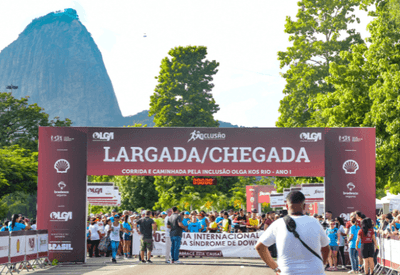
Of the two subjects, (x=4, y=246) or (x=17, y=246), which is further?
(x=17, y=246)

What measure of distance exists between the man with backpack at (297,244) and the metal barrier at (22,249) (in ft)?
37.5

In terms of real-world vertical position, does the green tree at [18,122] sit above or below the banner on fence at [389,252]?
above

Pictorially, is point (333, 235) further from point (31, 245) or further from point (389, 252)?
point (31, 245)

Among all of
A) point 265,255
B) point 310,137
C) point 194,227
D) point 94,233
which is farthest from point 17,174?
point 265,255

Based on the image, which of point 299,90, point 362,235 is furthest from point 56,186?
point 299,90

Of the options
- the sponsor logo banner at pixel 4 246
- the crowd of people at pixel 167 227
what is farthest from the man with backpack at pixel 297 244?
the crowd of people at pixel 167 227

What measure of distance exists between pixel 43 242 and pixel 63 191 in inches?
75.5

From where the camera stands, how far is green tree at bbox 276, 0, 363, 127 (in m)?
35.0

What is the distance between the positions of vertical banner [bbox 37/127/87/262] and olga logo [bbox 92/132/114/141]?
40 centimetres

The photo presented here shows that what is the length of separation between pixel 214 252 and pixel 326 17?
2151cm

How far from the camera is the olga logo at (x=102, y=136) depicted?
19.3 metres

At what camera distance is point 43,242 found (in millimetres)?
18328

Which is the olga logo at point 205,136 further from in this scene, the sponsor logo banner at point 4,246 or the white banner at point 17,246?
the sponsor logo banner at point 4,246

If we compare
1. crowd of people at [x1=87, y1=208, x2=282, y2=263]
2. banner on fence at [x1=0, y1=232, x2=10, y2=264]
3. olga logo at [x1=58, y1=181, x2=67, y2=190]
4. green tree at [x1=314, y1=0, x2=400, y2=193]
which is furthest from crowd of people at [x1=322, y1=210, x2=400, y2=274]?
banner on fence at [x1=0, y1=232, x2=10, y2=264]
